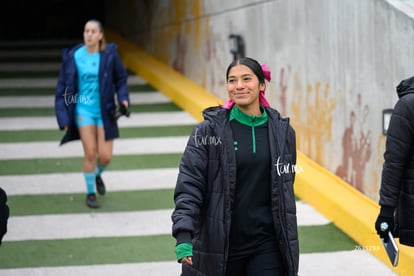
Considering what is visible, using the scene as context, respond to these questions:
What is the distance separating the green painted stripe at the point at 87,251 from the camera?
320 inches

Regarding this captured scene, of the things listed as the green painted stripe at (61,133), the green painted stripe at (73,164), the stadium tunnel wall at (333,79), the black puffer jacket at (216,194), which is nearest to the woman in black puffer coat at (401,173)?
the black puffer jacket at (216,194)

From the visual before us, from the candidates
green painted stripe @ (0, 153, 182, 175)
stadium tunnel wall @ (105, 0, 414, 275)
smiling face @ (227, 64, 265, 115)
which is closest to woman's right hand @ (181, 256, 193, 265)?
smiling face @ (227, 64, 265, 115)

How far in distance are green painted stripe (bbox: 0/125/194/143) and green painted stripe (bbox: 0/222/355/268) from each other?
408 cm

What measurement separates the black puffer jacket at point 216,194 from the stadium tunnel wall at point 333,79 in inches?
113

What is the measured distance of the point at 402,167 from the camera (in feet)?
18.0

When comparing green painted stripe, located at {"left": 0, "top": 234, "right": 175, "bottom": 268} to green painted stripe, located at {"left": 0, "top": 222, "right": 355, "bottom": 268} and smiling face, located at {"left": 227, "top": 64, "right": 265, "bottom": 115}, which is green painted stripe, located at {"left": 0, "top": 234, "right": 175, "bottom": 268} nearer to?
green painted stripe, located at {"left": 0, "top": 222, "right": 355, "bottom": 268}

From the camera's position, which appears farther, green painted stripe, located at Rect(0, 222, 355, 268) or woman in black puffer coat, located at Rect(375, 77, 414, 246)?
green painted stripe, located at Rect(0, 222, 355, 268)

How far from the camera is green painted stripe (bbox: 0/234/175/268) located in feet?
26.6

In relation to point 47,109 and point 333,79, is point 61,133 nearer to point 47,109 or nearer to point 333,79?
point 47,109

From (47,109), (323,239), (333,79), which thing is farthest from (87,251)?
(47,109)

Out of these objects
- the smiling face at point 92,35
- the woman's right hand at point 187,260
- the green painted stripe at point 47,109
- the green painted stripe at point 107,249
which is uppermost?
the smiling face at point 92,35

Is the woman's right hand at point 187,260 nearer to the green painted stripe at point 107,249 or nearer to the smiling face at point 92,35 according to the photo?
the green painted stripe at point 107,249

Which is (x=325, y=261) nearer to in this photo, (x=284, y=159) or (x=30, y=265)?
(x=30, y=265)

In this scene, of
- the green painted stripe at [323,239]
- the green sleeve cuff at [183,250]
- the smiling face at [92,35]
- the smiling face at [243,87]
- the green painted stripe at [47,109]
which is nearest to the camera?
the green sleeve cuff at [183,250]
